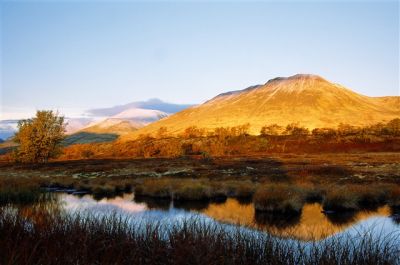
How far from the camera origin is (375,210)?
71.8 ft

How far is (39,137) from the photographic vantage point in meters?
60.5

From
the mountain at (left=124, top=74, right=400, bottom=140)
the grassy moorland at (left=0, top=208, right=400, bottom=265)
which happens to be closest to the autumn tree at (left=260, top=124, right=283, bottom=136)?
the mountain at (left=124, top=74, right=400, bottom=140)

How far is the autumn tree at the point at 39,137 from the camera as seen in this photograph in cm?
6072

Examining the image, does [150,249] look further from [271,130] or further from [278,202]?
[271,130]

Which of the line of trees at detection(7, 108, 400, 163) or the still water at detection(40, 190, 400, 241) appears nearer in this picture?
the still water at detection(40, 190, 400, 241)

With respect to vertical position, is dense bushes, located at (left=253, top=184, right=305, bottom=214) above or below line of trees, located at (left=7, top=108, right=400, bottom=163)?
below

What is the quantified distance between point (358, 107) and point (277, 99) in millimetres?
36004

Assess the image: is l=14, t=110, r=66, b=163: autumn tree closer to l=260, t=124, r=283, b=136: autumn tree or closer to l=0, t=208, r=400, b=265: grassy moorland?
l=0, t=208, r=400, b=265: grassy moorland

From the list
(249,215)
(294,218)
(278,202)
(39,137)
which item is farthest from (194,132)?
(294,218)

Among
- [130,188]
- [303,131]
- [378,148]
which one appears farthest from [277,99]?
[130,188]

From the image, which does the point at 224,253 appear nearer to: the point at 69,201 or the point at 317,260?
the point at 317,260

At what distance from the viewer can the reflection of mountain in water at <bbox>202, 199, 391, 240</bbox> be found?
17.0 meters

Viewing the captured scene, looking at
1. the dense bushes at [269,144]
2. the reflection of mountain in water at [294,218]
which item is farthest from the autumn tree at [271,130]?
the reflection of mountain in water at [294,218]

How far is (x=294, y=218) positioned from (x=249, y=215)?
7.16ft
